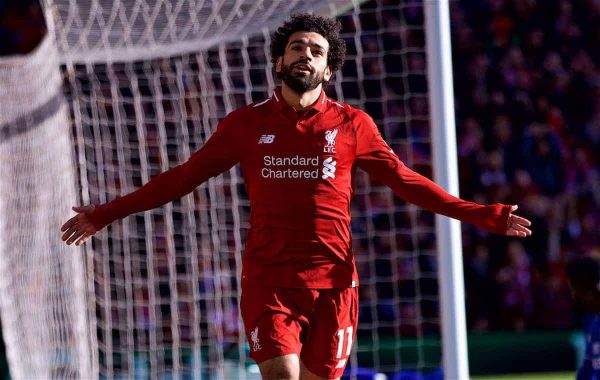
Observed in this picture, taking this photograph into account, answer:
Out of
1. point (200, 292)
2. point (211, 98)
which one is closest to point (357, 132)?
→ point (211, 98)

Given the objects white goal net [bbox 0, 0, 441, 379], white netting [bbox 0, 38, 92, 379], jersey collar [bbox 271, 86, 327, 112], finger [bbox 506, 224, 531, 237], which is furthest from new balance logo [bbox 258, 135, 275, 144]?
white netting [bbox 0, 38, 92, 379]

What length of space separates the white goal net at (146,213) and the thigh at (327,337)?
2694 mm

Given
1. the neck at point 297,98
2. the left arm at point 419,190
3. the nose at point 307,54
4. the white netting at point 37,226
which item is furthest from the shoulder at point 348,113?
the white netting at point 37,226

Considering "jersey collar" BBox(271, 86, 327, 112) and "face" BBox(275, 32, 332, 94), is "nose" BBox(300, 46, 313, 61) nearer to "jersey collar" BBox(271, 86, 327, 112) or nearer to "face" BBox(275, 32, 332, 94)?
"face" BBox(275, 32, 332, 94)

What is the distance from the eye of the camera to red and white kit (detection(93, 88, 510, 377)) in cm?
460

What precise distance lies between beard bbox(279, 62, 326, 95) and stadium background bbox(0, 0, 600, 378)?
Answer: 21.2ft

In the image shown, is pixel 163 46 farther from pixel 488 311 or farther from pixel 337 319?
pixel 488 311

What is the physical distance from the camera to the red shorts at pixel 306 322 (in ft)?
14.8

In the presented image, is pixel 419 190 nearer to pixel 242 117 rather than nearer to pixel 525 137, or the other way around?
pixel 242 117

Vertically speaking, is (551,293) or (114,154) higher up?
(114,154)

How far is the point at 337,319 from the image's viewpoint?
183 inches

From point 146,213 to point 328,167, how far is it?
13.6 feet

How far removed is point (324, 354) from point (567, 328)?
7.12 metres

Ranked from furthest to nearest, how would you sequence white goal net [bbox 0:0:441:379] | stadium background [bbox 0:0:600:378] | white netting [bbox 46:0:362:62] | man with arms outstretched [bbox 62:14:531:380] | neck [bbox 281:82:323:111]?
1. stadium background [bbox 0:0:600:378]
2. white goal net [bbox 0:0:441:379]
3. white netting [bbox 46:0:362:62]
4. neck [bbox 281:82:323:111]
5. man with arms outstretched [bbox 62:14:531:380]
